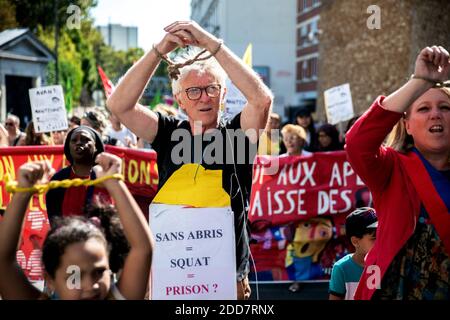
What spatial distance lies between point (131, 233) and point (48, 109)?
7.85 meters

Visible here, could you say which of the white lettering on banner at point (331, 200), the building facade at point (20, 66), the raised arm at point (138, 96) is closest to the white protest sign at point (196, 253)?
the raised arm at point (138, 96)

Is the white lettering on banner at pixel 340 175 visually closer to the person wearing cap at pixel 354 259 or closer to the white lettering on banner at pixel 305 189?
the white lettering on banner at pixel 305 189

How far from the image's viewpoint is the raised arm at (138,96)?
9.91 feet

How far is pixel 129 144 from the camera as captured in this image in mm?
9312

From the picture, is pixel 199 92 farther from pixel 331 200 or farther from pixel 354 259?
pixel 331 200

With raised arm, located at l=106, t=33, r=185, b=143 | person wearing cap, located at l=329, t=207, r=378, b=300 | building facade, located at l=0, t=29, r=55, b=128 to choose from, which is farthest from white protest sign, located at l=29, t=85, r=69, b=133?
building facade, located at l=0, t=29, r=55, b=128

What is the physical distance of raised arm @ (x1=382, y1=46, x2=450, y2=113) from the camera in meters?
2.46

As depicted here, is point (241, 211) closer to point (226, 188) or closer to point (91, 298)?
point (226, 188)

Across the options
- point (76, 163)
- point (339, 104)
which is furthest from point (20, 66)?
point (76, 163)

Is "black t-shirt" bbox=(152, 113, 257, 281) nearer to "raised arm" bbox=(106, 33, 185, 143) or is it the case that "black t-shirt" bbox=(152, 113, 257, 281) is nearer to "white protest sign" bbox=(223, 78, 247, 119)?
"raised arm" bbox=(106, 33, 185, 143)

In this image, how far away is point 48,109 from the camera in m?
9.78

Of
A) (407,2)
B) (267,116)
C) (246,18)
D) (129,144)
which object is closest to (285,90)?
(246,18)

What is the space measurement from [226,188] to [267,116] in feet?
1.13

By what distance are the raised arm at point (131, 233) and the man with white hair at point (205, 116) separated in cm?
90
